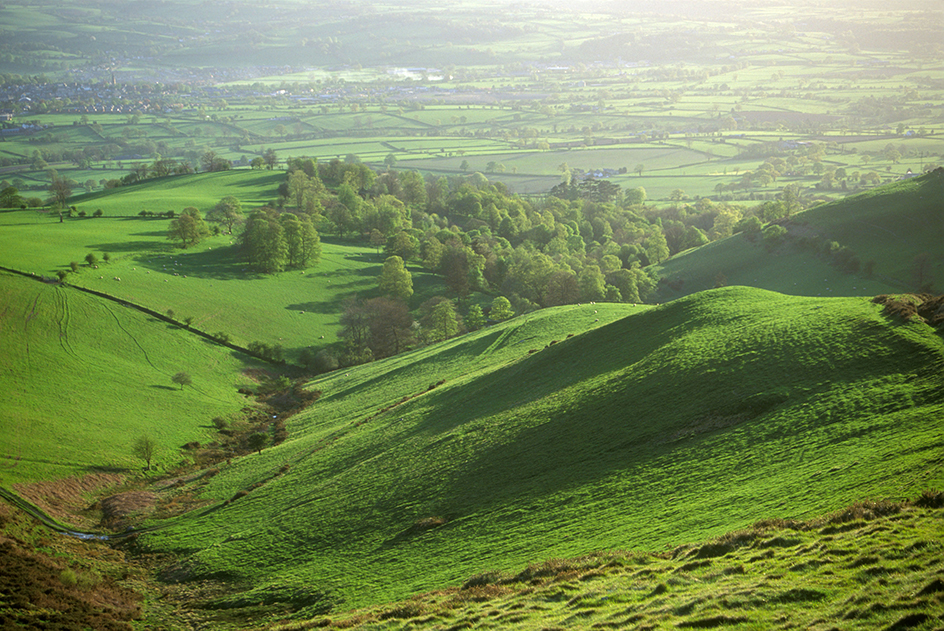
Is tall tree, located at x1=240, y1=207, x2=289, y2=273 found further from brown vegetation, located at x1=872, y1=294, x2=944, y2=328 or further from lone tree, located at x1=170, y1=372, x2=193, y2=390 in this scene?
brown vegetation, located at x1=872, y1=294, x2=944, y2=328

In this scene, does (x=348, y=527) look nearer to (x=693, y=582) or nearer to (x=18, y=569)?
(x=18, y=569)

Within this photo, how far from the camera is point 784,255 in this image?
112 metres

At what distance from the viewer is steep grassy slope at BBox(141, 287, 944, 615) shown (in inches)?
1145

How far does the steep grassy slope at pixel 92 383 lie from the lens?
2219 inches

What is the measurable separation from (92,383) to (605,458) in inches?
2482

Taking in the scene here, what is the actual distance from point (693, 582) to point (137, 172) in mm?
196594

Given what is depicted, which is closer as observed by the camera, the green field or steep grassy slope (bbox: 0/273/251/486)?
the green field

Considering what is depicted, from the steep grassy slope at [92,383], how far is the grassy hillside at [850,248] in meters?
88.7

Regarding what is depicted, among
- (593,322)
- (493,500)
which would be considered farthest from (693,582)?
(593,322)

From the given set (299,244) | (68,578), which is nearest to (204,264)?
(299,244)

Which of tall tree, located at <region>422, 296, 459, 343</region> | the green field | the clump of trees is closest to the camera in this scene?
the green field

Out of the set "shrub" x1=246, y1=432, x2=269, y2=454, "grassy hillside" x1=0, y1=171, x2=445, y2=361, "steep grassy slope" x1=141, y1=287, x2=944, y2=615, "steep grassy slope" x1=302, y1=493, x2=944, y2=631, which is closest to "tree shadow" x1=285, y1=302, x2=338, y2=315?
"grassy hillside" x1=0, y1=171, x2=445, y2=361

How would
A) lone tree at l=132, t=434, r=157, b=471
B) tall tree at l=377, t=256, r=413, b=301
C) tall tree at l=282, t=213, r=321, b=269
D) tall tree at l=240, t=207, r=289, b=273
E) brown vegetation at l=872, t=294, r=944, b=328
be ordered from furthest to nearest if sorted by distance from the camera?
tall tree at l=282, t=213, r=321, b=269, tall tree at l=240, t=207, r=289, b=273, tall tree at l=377, t=256, r=413, b=301, lone tree at l=132, t=434, r=157, b=471, brown vegetation at l=872, t=294, r=944, b=328

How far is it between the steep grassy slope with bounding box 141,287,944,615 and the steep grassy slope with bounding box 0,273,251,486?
51.0 ft
